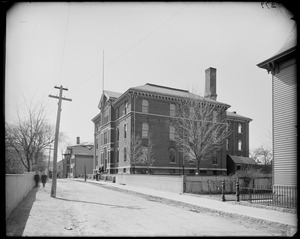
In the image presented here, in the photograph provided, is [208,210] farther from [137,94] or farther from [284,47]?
[137,94]

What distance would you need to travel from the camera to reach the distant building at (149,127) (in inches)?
1524

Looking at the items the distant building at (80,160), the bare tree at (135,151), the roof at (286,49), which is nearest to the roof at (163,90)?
the bare tree at (135,151)

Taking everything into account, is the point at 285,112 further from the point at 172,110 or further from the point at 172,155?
the point at 172,110

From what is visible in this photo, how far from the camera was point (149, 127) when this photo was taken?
39625mm

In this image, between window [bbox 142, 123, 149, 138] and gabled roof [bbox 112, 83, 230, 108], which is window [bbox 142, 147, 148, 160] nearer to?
window [bbox 142, 123, 149, 138]

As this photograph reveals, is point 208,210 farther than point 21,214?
Yes

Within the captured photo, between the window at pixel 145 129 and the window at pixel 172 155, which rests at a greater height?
the window at pixel 145 129

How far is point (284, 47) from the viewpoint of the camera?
15.5 m

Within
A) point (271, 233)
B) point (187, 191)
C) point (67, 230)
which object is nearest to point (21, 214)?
point (67, 230)

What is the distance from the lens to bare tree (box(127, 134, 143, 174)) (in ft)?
121

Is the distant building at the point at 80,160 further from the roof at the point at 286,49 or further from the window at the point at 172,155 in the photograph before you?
the roof at the point at 286,49

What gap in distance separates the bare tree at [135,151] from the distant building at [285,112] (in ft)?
73.9

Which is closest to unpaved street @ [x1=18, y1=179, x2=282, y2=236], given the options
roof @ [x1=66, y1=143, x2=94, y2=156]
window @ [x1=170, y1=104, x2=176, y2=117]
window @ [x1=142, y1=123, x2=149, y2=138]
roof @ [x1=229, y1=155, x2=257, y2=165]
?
window @ [x1=142, y1=123, x2=149, y2=138]

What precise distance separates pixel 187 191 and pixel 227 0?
16.3 m
